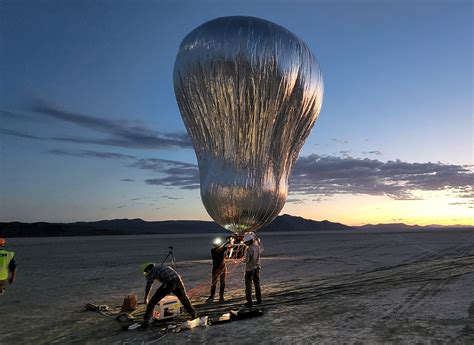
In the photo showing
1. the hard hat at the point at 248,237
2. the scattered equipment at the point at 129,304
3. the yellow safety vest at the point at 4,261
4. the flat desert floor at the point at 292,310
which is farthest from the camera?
the hard hat at the point at 248,237

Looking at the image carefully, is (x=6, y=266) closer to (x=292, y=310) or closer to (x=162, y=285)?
(x=162, y=285)

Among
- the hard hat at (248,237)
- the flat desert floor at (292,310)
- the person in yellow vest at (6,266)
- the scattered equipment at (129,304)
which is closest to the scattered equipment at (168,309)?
the flat desert floor at (292,310)

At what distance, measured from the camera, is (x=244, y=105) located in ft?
32.7

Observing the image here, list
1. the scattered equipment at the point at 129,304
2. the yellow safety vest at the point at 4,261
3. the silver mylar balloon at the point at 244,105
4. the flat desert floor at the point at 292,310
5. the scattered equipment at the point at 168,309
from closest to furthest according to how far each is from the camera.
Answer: the flat desert floor at the point at 292,310, the scattered equipment at the point at 168,309, the scattered equipment at the point at 129,304, the yellow safety vest at the point at 4,261, the silver mylar balloon at the point at 244,105

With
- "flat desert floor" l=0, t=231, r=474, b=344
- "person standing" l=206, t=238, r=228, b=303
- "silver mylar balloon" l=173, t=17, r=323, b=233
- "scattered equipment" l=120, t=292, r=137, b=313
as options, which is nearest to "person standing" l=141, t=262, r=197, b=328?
"flat desert floor" l=0, t=231, r=474, b=344

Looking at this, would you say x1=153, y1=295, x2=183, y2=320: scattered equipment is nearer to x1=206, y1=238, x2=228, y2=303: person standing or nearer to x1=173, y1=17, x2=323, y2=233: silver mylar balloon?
x1=206, y1=238, x2=228, y2=303: person standing

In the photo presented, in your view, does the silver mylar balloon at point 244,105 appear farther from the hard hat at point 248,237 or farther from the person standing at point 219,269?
the person standing at point 219,269

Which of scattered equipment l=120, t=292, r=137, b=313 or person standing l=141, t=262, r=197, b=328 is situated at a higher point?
person standing l=141, t=262, r=197, b=328

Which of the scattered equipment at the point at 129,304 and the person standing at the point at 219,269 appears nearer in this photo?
the scattered equipment at the point at 129,304

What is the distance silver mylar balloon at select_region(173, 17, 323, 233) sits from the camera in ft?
31.9

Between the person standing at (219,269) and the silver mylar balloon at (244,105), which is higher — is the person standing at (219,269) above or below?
below

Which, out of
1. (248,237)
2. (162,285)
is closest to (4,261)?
(162,285)

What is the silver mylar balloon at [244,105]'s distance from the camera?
9.73 m

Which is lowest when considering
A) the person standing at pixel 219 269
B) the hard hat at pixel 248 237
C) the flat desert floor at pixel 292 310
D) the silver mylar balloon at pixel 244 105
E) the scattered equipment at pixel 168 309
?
the flat desert floor at pixel 292 310
